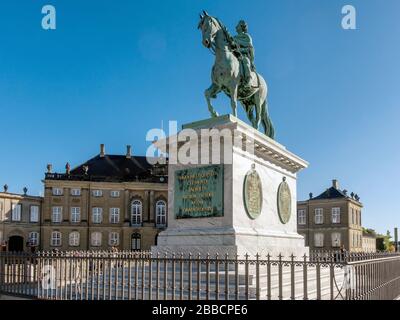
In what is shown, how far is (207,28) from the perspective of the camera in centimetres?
1298

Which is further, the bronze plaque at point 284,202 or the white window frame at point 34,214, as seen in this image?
the white window frame at point 34,214

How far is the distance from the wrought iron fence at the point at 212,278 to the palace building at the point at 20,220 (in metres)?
44.4

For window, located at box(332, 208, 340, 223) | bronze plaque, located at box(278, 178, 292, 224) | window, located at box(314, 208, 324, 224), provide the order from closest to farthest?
bronze plaque, located at box(278, 178, 292, 224), window, located at box(332, 208, 340, 223), window, located at box(314, 208, 324, 224)

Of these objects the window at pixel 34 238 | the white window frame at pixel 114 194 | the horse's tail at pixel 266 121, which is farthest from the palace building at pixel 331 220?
the horse's tail at pixel 266 121

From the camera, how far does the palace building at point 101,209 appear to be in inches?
2205

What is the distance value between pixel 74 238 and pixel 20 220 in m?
6.79

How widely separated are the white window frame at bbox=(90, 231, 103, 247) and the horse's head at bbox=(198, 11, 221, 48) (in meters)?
47.8

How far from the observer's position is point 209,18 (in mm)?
13008

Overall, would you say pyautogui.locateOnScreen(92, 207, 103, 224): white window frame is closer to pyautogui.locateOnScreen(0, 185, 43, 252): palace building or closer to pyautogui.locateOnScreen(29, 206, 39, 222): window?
pyautogui.locateOnScreen(0, 185, 43, 252): palace building

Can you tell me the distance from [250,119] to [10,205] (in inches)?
1832

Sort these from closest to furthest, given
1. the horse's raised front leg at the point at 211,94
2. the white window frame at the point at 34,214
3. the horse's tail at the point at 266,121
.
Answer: the horse's raised front leg at the point at 211,94 < the horse's tail at the point at 266,121 < the white window frame at the point at 34,214

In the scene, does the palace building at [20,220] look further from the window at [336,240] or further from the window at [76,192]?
the window at [336,240]

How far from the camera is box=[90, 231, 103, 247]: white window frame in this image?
187 ft

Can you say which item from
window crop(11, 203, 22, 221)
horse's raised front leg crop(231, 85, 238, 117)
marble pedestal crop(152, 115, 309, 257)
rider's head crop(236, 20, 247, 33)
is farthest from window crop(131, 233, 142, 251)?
horse's raised front leg crop(231, 85, 238, 117)
